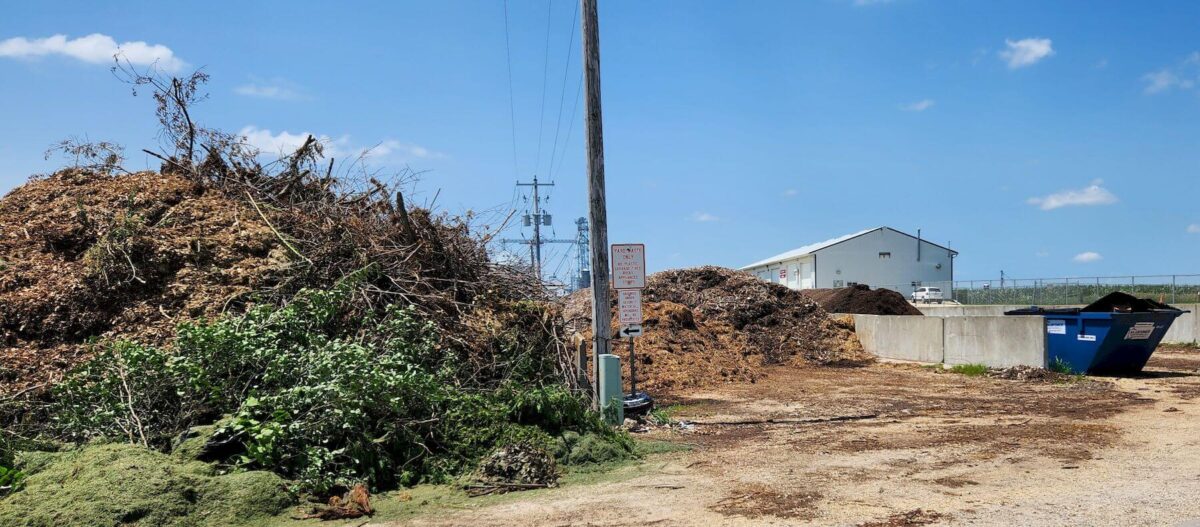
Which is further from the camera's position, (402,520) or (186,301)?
(186,301)

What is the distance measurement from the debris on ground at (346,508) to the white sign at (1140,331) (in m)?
16.4

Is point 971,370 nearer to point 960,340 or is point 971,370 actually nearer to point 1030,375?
point 960,340

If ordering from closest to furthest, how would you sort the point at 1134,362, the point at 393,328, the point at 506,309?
the point at 393,328, the point at 506,309, the point at 1134,362

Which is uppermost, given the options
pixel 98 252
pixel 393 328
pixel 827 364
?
pixel 98 252

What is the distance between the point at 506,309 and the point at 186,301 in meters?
4.07

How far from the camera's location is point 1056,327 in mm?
18578

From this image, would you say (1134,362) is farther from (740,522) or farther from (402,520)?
(402,520)

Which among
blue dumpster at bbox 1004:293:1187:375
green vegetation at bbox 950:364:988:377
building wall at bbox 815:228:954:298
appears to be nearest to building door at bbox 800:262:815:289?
building wall at bbox 815:228:954:298

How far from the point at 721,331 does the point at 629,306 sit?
12170 millimetres

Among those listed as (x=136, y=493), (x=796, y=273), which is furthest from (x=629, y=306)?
(x=796, y=273)

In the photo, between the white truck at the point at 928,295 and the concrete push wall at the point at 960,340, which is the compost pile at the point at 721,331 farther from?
the white truck at the point at 928,295

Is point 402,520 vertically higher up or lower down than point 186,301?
lower down

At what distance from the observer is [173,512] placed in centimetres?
666

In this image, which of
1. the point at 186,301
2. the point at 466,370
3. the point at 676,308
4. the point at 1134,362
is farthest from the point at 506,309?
the point at 1134,362
